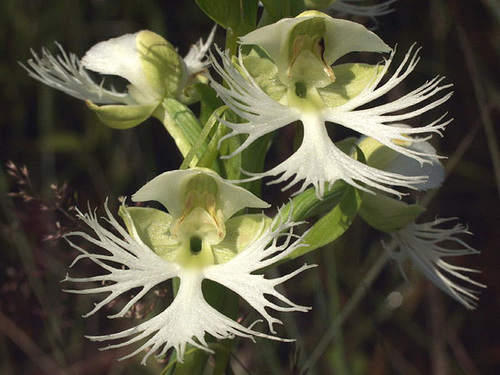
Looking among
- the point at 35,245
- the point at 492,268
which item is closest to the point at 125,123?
the point at 35,245

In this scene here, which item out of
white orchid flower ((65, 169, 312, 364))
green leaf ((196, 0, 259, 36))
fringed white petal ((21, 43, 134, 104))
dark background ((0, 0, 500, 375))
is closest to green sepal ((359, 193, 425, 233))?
white orchid flower ((65, 169, 312, 364))

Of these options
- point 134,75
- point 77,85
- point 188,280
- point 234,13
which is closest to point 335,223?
point 188,280

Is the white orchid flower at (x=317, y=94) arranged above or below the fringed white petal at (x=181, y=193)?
above

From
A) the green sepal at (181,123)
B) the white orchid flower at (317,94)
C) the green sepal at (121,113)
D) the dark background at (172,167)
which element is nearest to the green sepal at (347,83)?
the white orchid flower at (317,94)

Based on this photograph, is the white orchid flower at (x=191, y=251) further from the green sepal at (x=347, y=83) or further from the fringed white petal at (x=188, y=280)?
the green sepal at (x=347, y=83)

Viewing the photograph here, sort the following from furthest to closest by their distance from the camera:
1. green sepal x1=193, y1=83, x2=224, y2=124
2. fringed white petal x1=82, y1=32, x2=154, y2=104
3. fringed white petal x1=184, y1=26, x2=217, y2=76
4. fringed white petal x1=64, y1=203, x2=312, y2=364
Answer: fringed white petal x1=184, y1=26, x2=217, y2=76, fringed white petal x1=82, y1=32, x2=154, y2=104, green sepal x1=193, y1=83, x2=224, y2=124, fringed white petal x1=64, y1=203, x2=312, y2=364

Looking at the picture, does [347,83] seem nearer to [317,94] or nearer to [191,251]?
[317,94]

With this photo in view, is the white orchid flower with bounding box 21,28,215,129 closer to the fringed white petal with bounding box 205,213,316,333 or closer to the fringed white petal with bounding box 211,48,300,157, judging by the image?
the fringed white petal with bounding box 211,48,300,157
